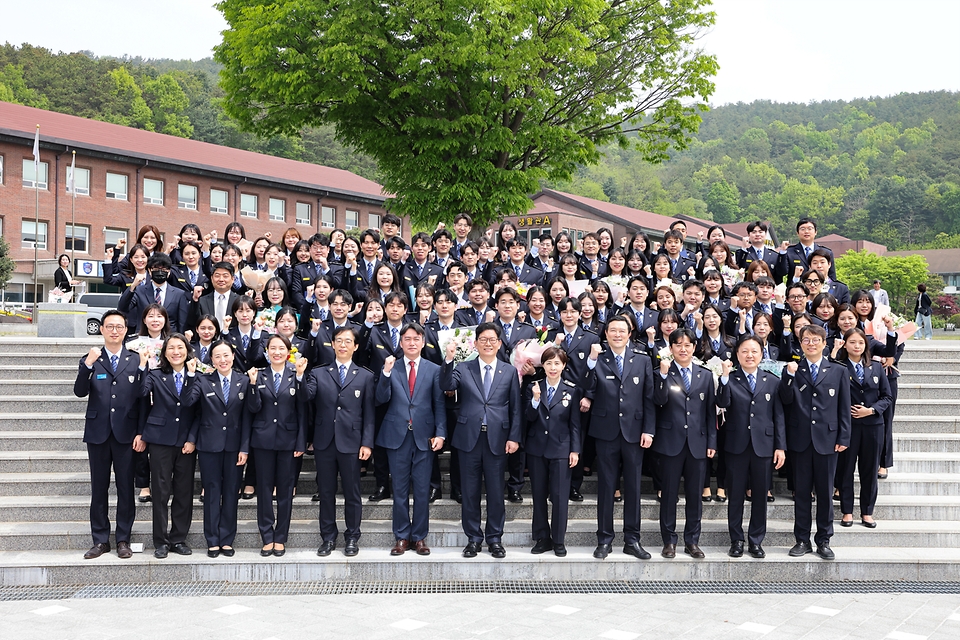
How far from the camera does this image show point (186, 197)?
127 ft

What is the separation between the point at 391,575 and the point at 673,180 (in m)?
108

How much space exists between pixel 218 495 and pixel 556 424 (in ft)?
9.55

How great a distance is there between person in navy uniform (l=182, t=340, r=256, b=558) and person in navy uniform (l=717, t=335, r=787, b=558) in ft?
13.5

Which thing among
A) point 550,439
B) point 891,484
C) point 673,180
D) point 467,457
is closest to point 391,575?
point 467,457

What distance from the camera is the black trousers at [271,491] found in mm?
6422

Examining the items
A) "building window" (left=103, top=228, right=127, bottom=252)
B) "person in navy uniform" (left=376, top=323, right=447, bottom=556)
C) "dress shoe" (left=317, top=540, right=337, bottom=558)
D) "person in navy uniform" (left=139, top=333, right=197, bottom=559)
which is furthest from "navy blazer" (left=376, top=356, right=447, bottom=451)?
"building window" (left=103, top=228, right=127, bottom=252)

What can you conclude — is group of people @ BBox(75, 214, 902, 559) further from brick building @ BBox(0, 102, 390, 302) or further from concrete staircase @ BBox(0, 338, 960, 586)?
brick building @ BBox(0, 102, 390, 302)

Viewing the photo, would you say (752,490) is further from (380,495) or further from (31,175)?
(31,175)

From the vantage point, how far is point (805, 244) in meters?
9.50

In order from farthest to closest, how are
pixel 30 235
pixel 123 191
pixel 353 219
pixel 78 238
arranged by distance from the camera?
pixel 353 219, pixel 123 191, pixel 78 238, pixel 30 235

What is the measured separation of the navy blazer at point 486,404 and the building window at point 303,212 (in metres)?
38.2

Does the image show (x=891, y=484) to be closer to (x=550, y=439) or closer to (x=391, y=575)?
(x=550, y=439)

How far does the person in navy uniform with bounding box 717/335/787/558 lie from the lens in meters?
6.53

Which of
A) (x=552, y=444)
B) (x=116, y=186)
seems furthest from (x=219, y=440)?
(x=116, y=186)
